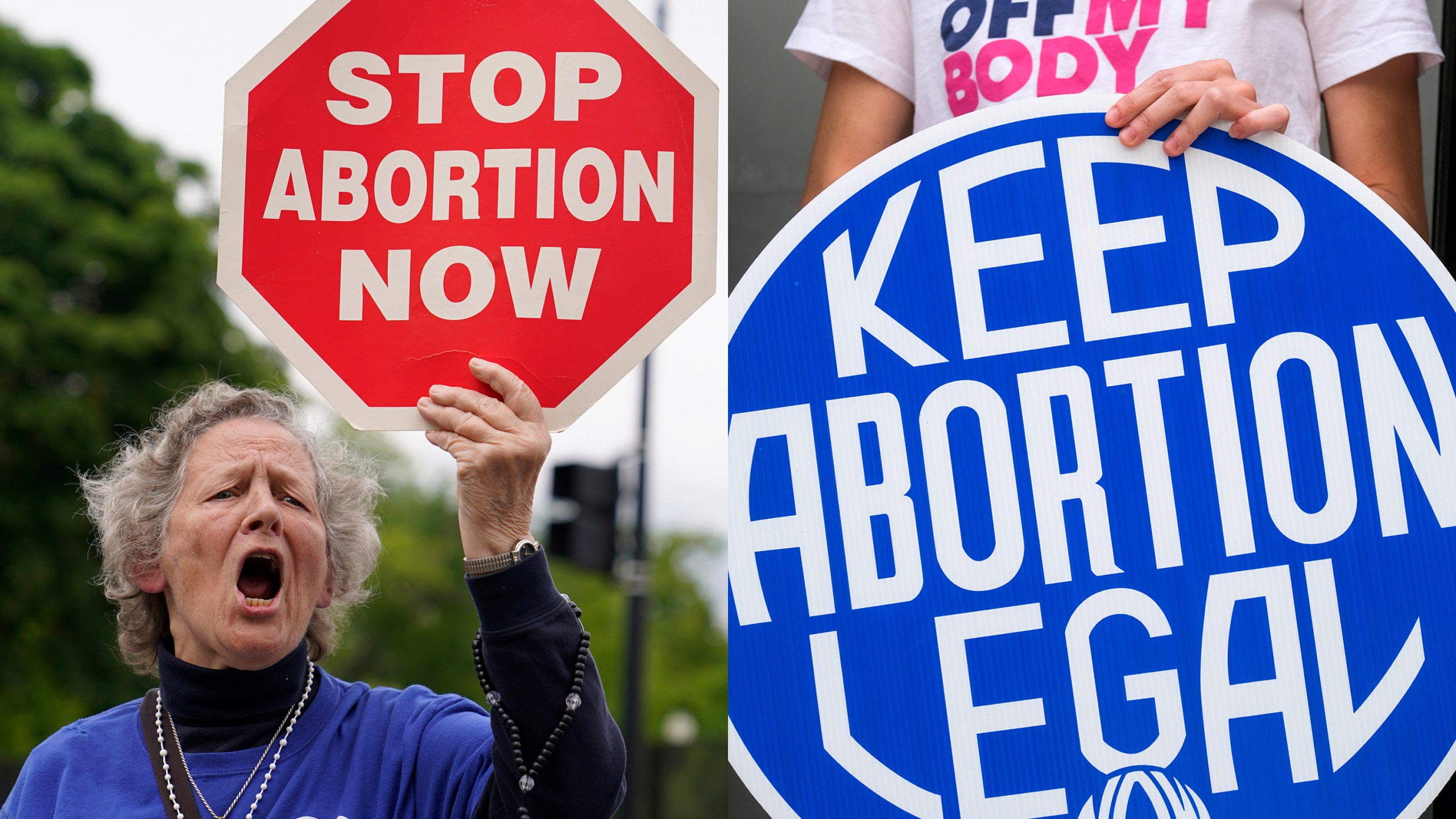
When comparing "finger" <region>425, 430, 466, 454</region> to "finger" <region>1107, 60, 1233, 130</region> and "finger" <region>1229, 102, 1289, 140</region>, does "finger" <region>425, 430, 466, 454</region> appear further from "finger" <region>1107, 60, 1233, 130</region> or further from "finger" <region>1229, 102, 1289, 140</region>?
"finger" <region>1229, 102, 1289, 140</region>

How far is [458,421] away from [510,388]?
70 millimetres

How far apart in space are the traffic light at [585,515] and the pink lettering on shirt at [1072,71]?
24.4ft

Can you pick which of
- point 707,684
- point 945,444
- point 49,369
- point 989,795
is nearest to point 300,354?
point 945,444

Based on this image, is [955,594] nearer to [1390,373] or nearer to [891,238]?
[891,238]

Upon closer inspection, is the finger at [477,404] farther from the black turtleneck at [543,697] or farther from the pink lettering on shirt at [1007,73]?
the pink lettering on shirt at [1007,73]

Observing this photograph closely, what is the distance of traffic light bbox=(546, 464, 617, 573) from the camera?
30.1 feet

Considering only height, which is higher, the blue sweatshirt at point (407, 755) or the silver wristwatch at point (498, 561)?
the silver wristwatch at point (498, 561)

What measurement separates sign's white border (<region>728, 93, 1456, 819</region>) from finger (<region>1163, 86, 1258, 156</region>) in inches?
1.0

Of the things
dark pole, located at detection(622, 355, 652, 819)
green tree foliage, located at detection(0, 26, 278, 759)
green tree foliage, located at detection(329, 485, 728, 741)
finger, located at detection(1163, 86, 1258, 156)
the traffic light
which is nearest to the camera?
finger, located at detection(1163, 86, 1258, 156)

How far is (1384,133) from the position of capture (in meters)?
1.80

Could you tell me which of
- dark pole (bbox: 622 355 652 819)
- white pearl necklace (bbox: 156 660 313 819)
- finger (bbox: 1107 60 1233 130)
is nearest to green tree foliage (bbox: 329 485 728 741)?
dark pole (bbox: 622 355 652 819)

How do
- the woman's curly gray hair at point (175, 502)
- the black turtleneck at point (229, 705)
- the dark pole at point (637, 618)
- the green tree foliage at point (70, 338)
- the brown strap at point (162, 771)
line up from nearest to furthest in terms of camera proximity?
the brown strap at point (162, 771) → the black turtleneck at point (229, 705) → the woman's curly gray hair at point (175, 502) → the dark pole at point (637, 618) → the green tree foliage at point (70, 338)

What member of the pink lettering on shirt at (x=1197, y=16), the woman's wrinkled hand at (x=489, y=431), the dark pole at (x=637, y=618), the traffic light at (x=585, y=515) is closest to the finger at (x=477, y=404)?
the woman's wrinkled hand at (x=489, y=431)

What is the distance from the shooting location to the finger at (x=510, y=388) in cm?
163
